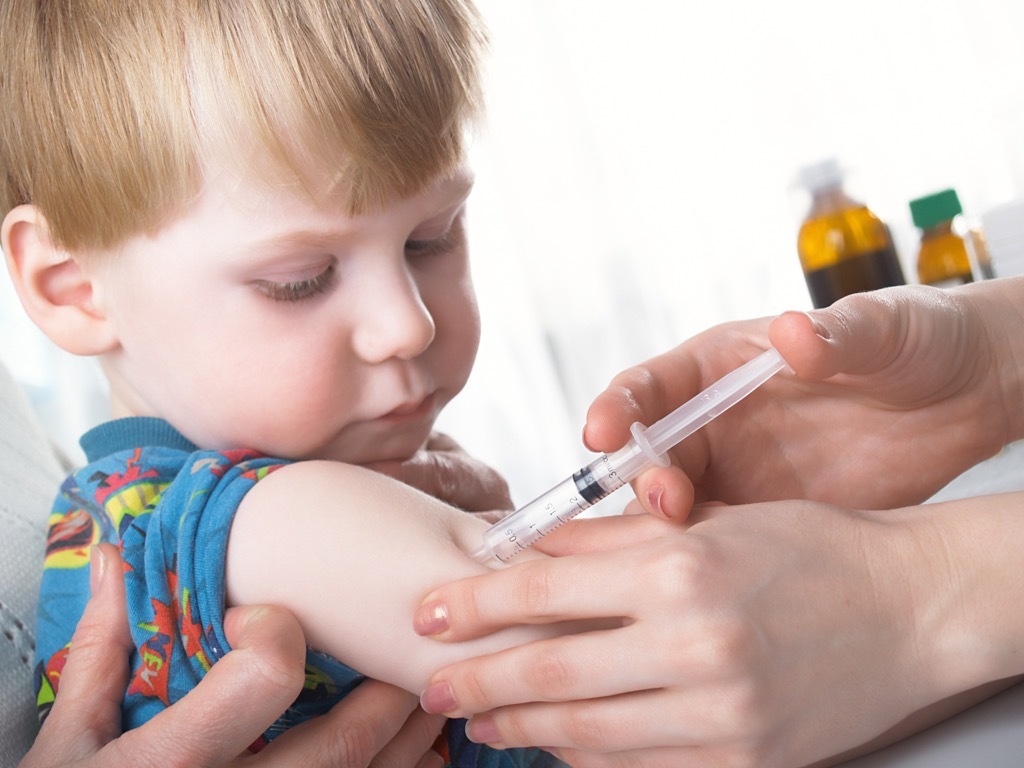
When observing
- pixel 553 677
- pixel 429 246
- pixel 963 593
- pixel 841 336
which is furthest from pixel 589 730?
pixel 429 246

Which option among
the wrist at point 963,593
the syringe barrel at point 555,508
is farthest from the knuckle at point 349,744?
the wrist at point 963,593

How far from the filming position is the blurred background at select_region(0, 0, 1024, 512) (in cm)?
222

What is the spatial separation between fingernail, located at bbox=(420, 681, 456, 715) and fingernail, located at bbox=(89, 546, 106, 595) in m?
0.27

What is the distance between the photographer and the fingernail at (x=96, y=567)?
0.81 metres

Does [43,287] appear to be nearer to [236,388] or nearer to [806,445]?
[236,388]

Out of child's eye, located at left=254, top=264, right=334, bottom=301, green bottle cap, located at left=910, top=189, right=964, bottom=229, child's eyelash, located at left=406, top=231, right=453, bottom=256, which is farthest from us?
green bottle cap, located at left=910, top=189, right=964, bottom=229

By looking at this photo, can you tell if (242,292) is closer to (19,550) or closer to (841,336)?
(19,550)

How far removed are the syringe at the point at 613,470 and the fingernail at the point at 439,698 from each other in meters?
0.10

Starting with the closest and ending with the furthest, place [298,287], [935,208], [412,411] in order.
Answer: [298,287], [412,411], [935,208]

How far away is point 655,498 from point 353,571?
23 centimetres

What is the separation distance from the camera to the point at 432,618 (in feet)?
2.45

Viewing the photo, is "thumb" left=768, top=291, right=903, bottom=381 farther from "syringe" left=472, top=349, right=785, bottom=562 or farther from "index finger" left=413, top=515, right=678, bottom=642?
"index finger" left=413, top=515, right=678, bottom=642

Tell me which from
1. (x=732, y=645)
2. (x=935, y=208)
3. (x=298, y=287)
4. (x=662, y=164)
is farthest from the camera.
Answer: (x=662, y=164)

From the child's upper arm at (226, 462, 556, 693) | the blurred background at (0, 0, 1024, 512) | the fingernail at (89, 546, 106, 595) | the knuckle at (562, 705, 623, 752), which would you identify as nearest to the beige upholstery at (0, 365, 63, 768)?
the fingernail at (89, 546, 106, 595)
